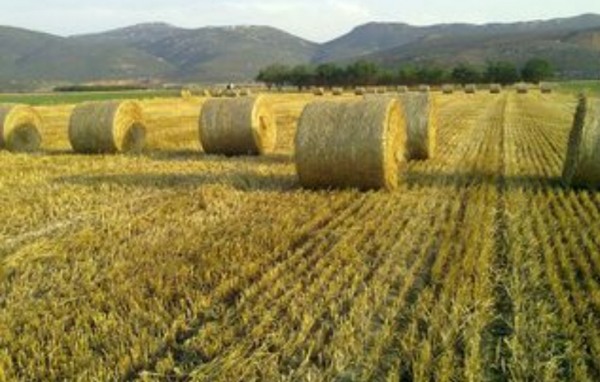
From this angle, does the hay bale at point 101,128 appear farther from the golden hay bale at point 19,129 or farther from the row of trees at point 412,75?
the row of trees at point 412,75

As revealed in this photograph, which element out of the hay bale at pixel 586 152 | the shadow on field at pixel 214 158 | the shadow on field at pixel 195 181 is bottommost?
the shadow on field at pixel 214 158

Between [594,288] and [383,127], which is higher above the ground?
[383,127]

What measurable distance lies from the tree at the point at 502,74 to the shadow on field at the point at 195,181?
78.6 metres

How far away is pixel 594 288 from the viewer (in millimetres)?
7133

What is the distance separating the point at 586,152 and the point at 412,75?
8341 cm

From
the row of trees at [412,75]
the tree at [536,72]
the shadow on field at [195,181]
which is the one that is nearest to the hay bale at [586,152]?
the shadow on field at [195,181]

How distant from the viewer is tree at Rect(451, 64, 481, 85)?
9162 centimetres

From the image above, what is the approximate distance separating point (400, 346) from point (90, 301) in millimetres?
2950

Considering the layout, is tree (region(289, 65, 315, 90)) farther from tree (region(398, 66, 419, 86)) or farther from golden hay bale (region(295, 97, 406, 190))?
golden hay bale (region(295, 97, 406, 190))

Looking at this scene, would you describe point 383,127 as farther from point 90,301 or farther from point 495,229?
point 90,301

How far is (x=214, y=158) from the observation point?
17.1 metres

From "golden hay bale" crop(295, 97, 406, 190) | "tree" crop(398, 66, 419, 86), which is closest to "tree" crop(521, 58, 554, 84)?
"tree" crop(398, 66, 419, 86)

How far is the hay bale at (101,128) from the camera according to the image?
17609mm

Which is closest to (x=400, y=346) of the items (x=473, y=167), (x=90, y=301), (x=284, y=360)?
(x=284, y=360)
